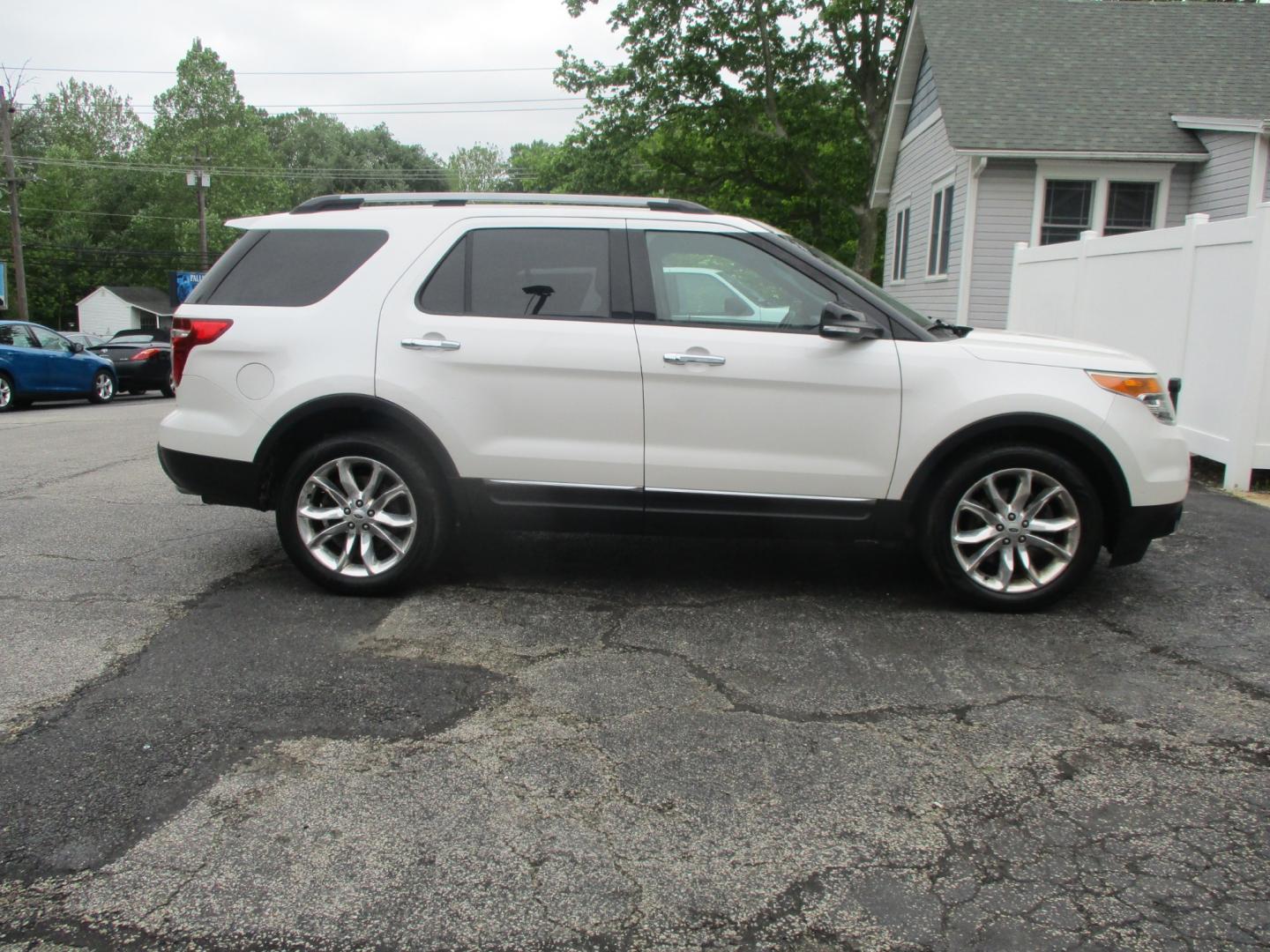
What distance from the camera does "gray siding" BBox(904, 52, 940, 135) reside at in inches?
788

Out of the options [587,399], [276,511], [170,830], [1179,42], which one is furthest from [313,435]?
[1179,42]

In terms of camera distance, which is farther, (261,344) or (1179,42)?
(1179,42)

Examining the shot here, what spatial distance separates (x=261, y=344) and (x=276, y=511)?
2.63 ft

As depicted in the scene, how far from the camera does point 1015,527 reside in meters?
4.89

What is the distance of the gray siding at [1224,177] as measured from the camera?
15102 millimetres

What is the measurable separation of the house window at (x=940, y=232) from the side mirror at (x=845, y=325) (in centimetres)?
1489

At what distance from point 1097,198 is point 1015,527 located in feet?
45.7

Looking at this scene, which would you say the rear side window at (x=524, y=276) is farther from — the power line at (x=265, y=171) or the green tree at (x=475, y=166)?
the green tree at (x=475, y=166)

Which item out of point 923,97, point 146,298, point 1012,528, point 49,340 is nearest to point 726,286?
point 1012,528

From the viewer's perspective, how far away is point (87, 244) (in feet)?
229

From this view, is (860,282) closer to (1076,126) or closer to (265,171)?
(1076,126)

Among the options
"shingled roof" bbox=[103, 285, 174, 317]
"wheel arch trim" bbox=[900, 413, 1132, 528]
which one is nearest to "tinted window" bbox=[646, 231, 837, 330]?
"wheel arch trim" bbox=[900, 413, 1132, 528]

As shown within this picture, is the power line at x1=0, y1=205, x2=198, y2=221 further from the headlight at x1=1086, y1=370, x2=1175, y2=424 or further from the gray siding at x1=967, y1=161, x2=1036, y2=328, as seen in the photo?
the headlight at x1=1086, y1=370, x2=1175, y2=424

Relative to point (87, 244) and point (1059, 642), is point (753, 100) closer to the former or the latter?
point (1059, 642)
